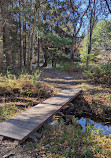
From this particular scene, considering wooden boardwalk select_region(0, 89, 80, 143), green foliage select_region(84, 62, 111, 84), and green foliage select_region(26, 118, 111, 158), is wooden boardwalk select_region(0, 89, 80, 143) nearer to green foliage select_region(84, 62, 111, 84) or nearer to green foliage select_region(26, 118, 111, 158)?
green foliage select_region(26, 118, 111, 158)

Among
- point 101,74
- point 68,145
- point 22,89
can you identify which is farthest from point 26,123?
point 101,74

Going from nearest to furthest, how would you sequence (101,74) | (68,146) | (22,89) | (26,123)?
(68,146), (26,123), (22,89), (101,74)

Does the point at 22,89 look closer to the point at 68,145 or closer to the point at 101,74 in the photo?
the point at 68,145

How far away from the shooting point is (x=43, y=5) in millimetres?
9914

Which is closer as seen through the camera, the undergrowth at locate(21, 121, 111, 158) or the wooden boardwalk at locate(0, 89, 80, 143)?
the undergrowth at locate(21, 121, 111, 158)

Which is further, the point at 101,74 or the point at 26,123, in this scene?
the point at 101,74

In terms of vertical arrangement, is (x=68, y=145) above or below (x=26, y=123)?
below

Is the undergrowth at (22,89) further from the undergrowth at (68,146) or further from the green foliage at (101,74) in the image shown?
the green foliage at (101,74)

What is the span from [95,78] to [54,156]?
7.45 metres

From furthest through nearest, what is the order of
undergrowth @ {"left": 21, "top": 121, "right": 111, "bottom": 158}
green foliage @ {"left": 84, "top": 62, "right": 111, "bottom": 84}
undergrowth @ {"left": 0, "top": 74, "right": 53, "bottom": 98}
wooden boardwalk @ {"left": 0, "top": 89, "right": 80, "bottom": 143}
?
green foliage @ {"left": 84, "top": 62, "right": 111, "bottom": 84} < undergrowth @ {"left": 0, "top": 74, "right": 53, "bottom": 98} < wooden boardwalk @ {"left": 0, "top": 89, "right": 80, "bottom": 143} < undergrowth @ {"left": 21, "top": 121, "right": 111, "bottom": 158}

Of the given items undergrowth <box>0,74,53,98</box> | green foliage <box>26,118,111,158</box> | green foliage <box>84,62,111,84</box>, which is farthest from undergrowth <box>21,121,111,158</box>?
green foliage <box>84,62,111,84</box>

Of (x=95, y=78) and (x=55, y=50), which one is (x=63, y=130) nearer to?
(x=95, y=78)

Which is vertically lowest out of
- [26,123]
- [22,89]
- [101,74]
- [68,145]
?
[68,145]

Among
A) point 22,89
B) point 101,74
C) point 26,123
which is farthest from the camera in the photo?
point 101,74
